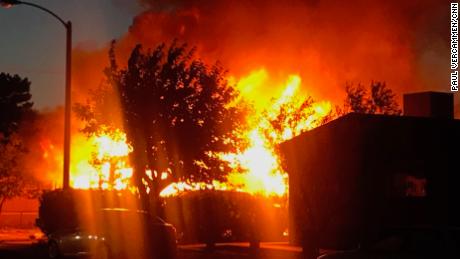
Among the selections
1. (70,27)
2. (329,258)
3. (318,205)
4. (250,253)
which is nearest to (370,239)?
(329,258)

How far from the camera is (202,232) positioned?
29.5 metres

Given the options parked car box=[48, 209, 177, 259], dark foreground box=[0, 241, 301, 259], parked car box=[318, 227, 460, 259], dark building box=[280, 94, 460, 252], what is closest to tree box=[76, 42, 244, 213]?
dark foreground box=[0, 241, 301, 259]

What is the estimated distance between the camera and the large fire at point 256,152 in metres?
30.5

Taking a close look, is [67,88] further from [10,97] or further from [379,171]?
[10,97]

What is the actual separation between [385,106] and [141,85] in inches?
454

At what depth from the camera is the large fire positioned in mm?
30453

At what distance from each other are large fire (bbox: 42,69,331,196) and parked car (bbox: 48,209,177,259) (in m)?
8.74

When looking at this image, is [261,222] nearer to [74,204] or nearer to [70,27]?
[74,204]

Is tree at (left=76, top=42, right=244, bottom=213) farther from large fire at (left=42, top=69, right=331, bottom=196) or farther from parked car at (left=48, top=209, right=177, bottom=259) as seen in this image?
parked car at (left=48, top=209, right=177, bottom=259)

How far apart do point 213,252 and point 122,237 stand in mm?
6204

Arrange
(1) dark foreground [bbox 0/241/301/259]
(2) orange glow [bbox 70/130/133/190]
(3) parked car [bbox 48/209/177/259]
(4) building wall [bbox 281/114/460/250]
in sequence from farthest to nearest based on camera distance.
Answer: (2) orange glow [bbox 70/130/133/190]
(1) dark foreground [bbox 0/241/301/259]
(4) building wall [bbox 281/114/460/250]
(3) parked car [bbox 48/209/177/259]

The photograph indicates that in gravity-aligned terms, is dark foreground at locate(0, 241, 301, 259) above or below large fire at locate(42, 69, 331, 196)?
below

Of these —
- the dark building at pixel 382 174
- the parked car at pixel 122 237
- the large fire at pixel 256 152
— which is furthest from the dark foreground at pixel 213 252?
the large fire at pixel 256 152

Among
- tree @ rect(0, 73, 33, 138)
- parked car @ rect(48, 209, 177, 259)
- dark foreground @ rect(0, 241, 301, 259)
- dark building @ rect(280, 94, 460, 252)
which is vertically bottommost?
dark foreground @ rect(0, 241, 301, 259)
